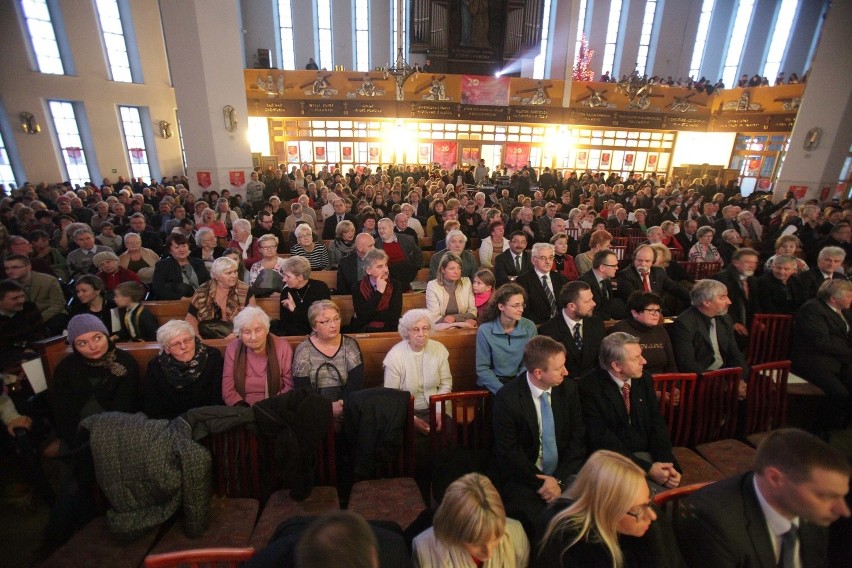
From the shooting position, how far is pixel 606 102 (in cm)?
1755

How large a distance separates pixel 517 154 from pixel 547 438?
729 inches

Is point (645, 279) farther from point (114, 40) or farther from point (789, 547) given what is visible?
point (114, 40)

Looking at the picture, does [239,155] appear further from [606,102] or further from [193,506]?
[606,102]

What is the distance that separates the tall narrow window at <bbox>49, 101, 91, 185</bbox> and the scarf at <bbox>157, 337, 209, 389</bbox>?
52.0ft

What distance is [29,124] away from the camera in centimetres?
1244

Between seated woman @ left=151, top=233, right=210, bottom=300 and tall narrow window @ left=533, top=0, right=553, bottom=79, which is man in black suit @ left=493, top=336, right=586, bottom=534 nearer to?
seated woman @ left=151, top=233, right=210, bottom=300

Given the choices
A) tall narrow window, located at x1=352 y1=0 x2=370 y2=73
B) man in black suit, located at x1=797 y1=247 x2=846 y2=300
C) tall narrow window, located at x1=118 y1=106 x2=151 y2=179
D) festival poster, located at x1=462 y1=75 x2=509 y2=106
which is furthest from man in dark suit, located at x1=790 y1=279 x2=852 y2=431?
tall narrow window, located at x1=352 y1=0 x2=370 y2=73

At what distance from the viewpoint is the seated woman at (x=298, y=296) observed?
3859mm

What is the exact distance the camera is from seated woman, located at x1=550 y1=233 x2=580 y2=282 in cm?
515

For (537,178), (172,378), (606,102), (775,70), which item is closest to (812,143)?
(606,102)

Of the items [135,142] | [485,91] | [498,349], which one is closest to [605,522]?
[498,349]

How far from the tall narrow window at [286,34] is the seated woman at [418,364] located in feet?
72.2

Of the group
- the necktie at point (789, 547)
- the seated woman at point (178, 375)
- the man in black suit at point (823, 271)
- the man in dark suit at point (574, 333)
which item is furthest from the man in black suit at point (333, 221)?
the necktie at point (789, 547)

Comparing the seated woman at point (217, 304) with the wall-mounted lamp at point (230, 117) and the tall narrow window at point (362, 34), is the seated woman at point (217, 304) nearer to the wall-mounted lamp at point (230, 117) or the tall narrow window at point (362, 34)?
the wall-mounted lamp at point (230, 117)
